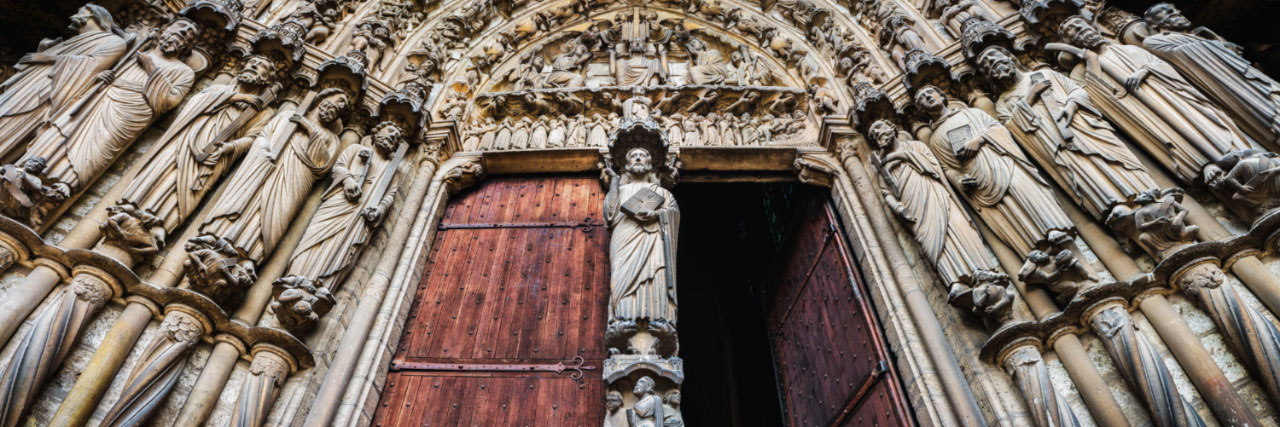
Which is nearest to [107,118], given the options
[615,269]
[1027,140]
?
[615,269]

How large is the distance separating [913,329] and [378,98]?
13.4 ft

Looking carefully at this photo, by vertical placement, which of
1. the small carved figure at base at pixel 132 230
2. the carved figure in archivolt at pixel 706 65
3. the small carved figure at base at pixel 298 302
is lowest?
the small carved figure at base at pixel 298 302

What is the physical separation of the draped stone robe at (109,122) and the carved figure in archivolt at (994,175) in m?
4.87

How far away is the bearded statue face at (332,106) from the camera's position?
4459 mm

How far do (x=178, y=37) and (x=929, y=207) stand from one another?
4.87m

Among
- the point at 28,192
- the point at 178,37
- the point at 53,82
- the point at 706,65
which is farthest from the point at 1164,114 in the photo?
the point at 53,82

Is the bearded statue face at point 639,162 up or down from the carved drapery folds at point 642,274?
up

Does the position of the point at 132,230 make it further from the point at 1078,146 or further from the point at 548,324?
the point at 1078,146

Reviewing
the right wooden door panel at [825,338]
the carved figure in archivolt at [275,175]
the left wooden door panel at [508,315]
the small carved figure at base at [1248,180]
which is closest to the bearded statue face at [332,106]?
the carved figure in archivolt at [275,175]

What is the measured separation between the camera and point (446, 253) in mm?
4734

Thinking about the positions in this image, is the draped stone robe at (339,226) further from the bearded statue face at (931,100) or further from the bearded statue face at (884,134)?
the bearded statue face at (931,100)

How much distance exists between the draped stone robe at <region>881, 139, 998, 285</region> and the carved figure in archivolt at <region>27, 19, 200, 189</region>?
14.9 ft

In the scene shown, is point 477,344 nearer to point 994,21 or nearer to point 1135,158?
point 1135,158

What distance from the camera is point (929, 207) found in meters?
3.84
